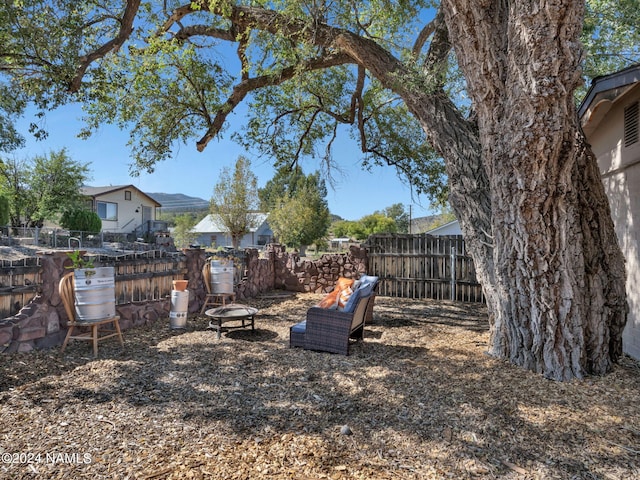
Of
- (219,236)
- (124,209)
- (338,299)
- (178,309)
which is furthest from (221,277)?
(219,236)

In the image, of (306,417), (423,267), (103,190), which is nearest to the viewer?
(306,417)

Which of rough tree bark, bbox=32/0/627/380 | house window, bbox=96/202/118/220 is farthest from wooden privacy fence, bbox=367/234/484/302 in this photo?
house window, bbox=96/202/118/220

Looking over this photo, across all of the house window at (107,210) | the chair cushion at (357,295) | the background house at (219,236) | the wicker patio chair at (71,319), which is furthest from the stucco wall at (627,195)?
the background house at (219,236)

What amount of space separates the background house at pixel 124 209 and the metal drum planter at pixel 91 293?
21.8 meters

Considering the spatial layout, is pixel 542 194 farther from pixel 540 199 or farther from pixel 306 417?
pixel 306 417

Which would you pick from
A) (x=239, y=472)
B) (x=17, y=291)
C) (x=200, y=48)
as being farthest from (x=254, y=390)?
(x=200, y=48)

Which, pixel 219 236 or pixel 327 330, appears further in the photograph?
pixel 219 236

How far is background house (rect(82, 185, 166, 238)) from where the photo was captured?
2559cm

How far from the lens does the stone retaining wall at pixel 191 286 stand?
4555 mm

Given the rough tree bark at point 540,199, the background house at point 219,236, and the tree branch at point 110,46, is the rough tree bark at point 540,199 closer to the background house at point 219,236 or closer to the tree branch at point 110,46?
the tree branch at point 110,46

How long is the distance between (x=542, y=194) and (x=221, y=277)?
226 inches

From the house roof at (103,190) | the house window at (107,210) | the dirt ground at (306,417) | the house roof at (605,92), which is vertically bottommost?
the dirt ground at (306,417)

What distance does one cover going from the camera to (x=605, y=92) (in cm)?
446

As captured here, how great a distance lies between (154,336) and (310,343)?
241cm
